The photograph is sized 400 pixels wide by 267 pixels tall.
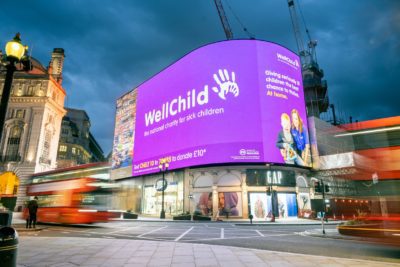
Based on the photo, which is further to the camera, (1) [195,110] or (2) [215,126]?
(1) [195,110]

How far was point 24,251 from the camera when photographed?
8.80m

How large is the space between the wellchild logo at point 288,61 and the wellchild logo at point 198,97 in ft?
29.5

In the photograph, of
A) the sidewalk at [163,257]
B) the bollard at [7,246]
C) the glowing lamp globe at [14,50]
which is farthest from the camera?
the sidewalk at [163,257]

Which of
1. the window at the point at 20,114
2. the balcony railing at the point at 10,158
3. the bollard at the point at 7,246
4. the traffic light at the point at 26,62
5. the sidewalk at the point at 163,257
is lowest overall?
the sidewalk at the point at 163,257

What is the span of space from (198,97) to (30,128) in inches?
1617

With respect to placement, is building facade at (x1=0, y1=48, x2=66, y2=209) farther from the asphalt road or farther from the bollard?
the bollard

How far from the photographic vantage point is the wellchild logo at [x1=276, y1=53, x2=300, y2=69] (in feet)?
133

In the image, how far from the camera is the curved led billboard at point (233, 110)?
113ft

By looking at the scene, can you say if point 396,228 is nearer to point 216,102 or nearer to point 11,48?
point 11,48

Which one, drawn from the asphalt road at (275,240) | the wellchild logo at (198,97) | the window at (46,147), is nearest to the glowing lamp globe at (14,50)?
the asphalt road at (275,240)

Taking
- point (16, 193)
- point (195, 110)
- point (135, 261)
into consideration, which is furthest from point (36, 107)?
point (135, 261)

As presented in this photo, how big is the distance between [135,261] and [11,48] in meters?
6.33

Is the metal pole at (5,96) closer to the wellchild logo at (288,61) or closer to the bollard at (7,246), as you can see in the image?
the bollard at (7,246)

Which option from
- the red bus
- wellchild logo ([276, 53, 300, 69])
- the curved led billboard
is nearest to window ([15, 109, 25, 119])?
the curved led billboard
